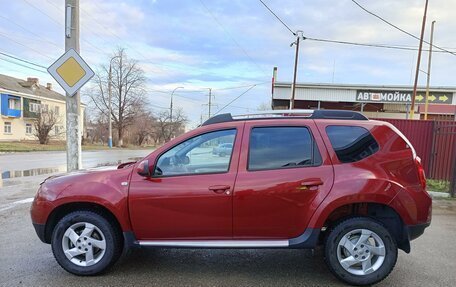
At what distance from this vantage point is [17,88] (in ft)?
165

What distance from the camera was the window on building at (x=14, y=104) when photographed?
158 ft

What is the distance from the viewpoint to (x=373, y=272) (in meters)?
3.92

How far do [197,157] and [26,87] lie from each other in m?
57.8

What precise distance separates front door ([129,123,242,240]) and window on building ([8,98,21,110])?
51.7m

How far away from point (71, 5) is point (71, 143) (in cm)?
294

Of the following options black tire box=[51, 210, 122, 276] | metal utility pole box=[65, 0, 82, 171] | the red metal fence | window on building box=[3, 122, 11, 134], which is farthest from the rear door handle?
window on building box=[3, 122, 11, 134]

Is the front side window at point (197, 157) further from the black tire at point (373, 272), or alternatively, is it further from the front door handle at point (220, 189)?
the black tire at point (373, 272)

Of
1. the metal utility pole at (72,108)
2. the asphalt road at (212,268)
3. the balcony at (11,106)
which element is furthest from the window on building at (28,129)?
the asphalt road at (212,268)

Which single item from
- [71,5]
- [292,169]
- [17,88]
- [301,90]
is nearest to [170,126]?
[17,88]

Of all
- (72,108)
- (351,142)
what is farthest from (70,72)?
(351,142)

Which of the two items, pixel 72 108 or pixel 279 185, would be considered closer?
pixel 279 185

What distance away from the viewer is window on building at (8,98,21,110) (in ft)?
158

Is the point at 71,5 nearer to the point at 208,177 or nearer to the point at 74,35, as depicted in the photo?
the point at 74,35

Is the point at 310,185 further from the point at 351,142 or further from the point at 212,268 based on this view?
the point at 212,268
